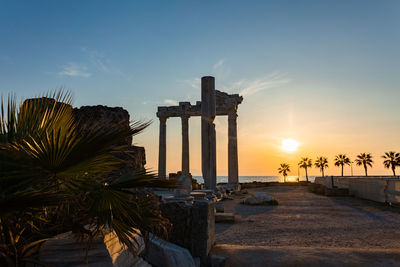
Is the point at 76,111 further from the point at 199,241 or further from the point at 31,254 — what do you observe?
the point at 199,241

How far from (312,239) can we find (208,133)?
54.8 feet

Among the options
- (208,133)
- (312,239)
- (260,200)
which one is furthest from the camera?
(208,133)

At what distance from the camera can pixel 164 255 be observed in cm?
469

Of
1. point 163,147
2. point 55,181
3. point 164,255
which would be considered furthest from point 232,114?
point 55,181

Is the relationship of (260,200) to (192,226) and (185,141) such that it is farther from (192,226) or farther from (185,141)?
(185,141)

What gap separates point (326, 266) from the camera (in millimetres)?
5309

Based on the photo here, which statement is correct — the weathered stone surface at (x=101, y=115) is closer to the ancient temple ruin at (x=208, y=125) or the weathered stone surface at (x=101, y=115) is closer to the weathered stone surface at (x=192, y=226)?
the weathered stone surface at (x=192, y=226)

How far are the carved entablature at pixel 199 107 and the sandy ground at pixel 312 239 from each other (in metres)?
16.2

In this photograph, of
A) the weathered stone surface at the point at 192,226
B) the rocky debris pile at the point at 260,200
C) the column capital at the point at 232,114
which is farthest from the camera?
the column capital at the point at 232,114

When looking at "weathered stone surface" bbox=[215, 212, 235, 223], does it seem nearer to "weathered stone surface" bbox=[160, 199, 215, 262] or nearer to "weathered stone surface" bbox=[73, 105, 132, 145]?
"weathered stone surface" bbox=[160, 199, 215, 262]

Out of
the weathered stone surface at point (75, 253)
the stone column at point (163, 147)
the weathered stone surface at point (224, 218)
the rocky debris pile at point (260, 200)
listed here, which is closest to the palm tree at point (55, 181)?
the weathered stone surface at point (75, 253)

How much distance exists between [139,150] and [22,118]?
8.97 feet

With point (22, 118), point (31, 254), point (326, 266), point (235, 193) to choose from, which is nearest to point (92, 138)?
point (22, 118)

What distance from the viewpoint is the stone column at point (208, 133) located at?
78.3ft
